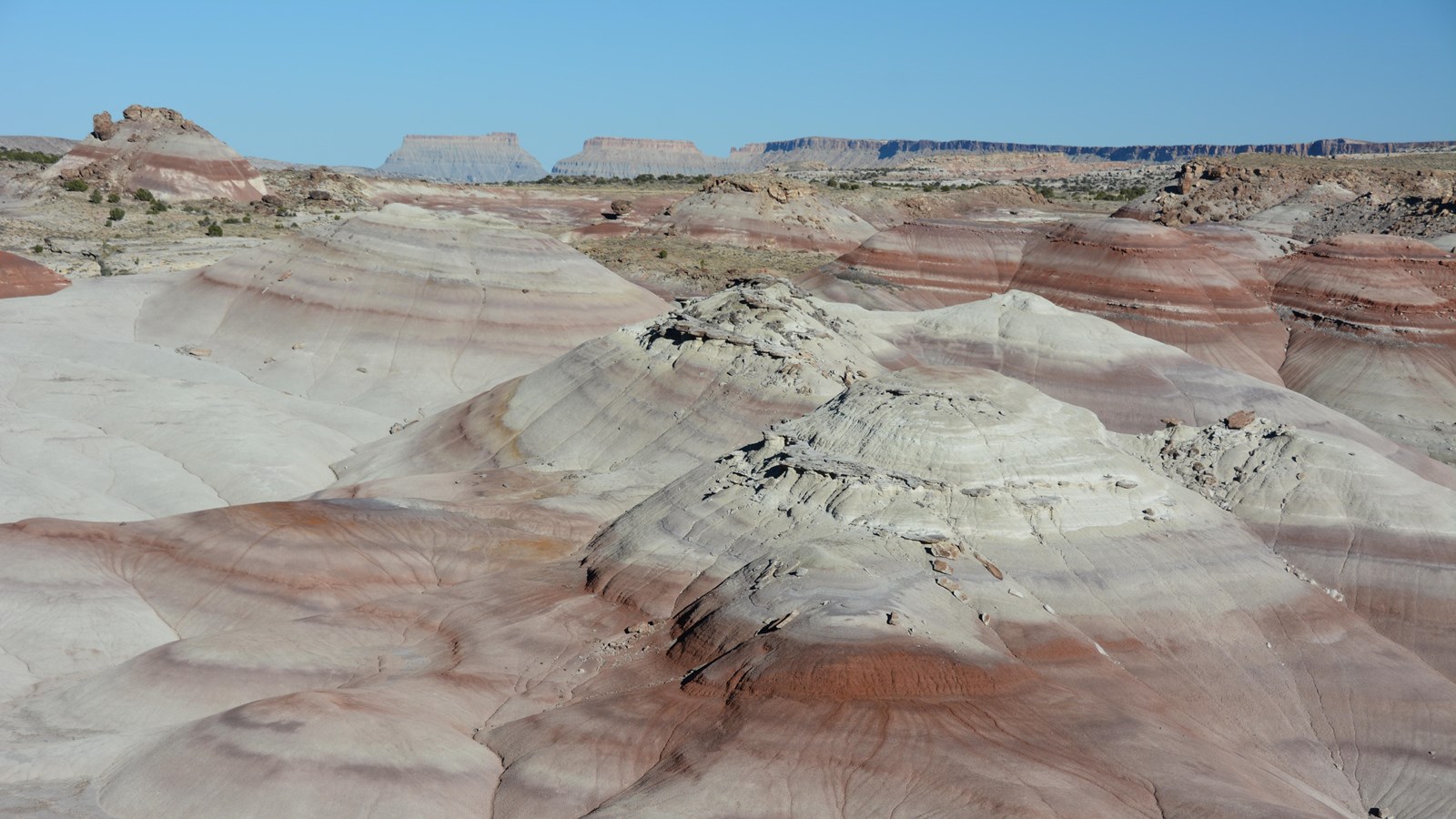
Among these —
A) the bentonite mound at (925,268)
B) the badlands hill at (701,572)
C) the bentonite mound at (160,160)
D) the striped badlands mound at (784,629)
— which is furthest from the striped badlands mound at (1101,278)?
the bentonite mound at (160,160)

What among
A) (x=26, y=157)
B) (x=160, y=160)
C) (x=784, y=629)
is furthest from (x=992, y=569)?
(x=26, y=157)

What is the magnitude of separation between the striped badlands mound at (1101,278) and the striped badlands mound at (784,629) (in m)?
19.7

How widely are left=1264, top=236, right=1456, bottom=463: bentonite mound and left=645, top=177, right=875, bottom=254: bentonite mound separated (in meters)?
24.3

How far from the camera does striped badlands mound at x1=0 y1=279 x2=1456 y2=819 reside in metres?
11.1

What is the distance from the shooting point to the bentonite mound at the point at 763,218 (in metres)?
62.1

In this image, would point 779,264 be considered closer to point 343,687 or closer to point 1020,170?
point 343,687

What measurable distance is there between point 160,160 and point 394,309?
4024cm

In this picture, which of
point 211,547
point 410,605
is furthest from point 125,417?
point 410,605

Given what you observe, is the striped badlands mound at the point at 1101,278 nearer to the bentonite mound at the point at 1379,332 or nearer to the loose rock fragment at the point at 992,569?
the bentonite mound at the point at 1379,332

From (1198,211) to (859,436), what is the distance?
5282cm

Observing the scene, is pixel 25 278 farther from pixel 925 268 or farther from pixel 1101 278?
pixel 1101 278

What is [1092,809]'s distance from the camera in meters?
10.3

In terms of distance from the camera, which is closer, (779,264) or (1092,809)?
(1092,809)

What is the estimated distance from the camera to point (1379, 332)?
41.2 m
